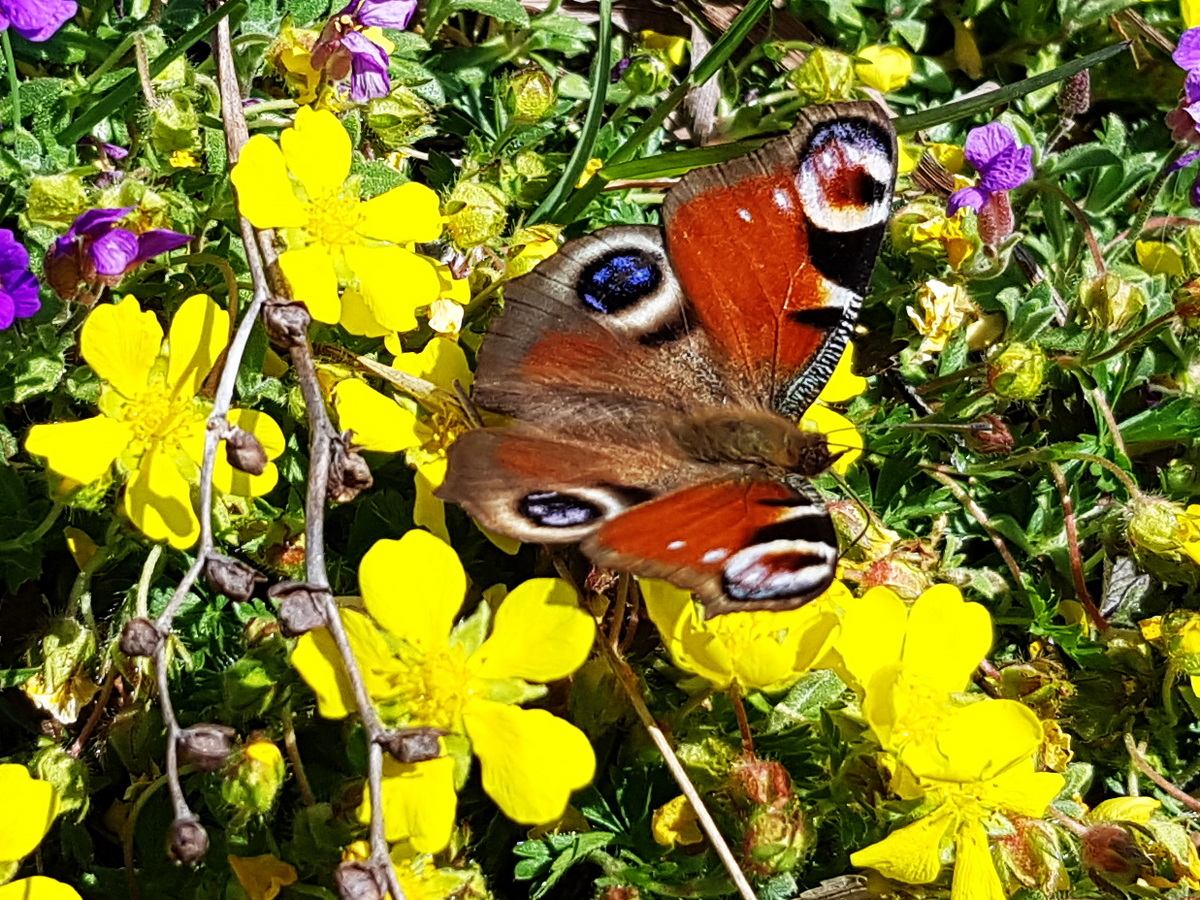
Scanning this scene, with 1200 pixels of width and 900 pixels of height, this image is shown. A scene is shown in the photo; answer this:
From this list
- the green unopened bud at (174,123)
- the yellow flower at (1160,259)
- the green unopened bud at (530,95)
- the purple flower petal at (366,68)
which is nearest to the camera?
the green unopened bud at (174,123)

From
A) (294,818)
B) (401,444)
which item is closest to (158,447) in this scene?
(401,444)

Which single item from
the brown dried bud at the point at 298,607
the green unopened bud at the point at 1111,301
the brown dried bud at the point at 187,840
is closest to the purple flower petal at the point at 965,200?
the green unopened bud at the point at 1111,301

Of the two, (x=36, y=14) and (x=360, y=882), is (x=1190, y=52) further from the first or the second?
(x=360, y=882)

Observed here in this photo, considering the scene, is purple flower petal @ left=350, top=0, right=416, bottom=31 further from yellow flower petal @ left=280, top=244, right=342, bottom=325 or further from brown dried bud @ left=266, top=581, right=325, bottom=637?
brown dried bud @ left=266, top=581, right=325, bottom=637

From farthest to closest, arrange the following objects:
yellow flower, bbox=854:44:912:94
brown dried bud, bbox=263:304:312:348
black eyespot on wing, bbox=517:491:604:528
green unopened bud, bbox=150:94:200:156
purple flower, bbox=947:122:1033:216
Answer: yellow flower, bbox=854:44:912:94 → purple flower, bbox=947:122:1033:216 → green unopened bud, bbox=150:94:200:156 → brown dried bud, bbox=263:304:312:348 → black eyespot on wing, bbox=517:491:604:528

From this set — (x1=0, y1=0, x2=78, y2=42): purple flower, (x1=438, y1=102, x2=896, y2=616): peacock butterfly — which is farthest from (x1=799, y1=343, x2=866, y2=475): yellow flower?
(x1=0, y1=0, x2=78, y2=42): purple flower

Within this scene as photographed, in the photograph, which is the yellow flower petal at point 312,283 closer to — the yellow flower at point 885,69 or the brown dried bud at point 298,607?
the brown dried bud at point 298,607
